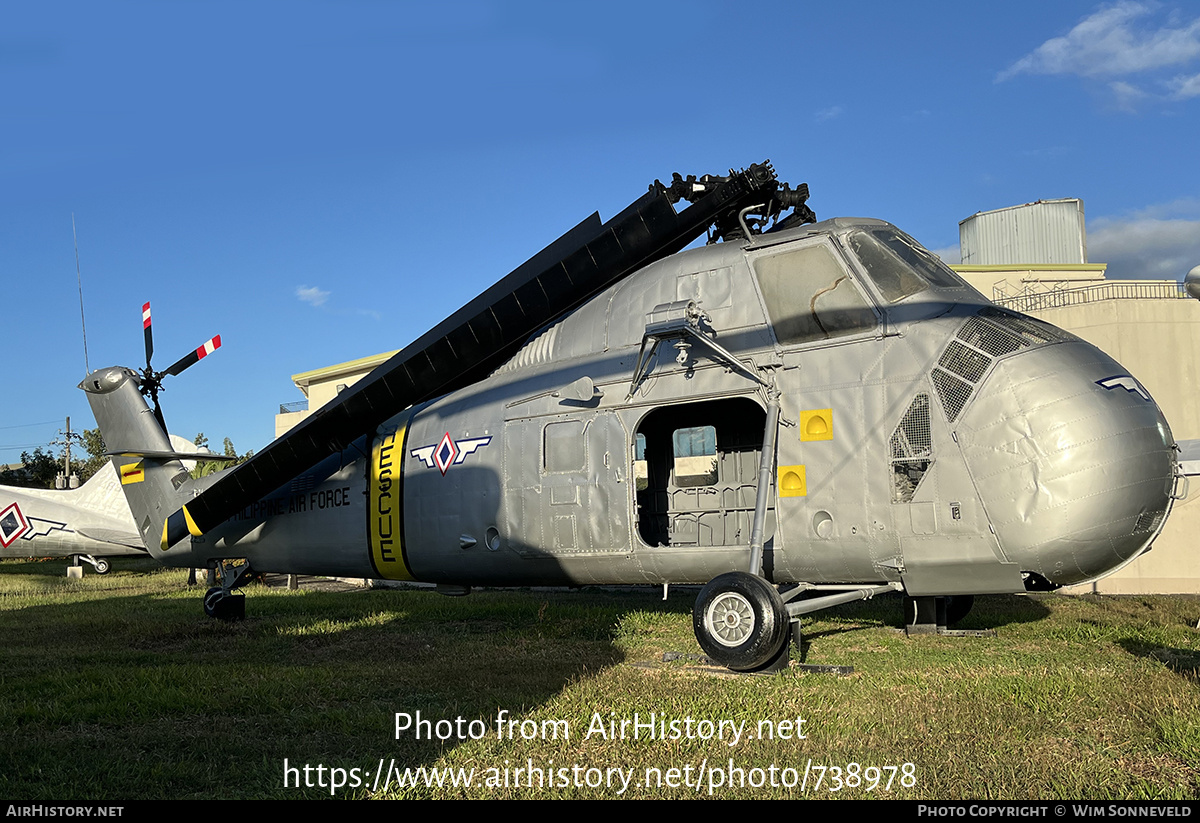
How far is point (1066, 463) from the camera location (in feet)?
23.6

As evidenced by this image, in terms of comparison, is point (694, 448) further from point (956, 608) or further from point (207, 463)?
point (207, 463)

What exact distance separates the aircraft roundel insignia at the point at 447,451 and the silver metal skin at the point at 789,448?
3 cm

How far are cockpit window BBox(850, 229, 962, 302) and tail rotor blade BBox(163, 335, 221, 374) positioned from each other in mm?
9861

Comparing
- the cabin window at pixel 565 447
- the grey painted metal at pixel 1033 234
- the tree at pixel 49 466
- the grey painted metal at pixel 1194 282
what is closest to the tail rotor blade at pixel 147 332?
the cabin window at pixel 565 447

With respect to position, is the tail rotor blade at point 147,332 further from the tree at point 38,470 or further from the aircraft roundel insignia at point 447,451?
the tree at point 38,470

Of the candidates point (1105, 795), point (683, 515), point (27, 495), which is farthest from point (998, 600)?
point (27, 495)

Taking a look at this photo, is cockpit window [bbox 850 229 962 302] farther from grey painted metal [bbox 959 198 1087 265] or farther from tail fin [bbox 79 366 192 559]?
grey painted metal [bbox 959 198 1087 265]

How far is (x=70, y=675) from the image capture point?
8.28 meters

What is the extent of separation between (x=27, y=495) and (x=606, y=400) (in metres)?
22.7

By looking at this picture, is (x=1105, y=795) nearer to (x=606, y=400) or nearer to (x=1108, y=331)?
(x=606, y=400)

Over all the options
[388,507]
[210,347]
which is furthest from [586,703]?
[210,347]

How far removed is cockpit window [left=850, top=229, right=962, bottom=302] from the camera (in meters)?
8.48

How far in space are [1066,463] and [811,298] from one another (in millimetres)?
2731

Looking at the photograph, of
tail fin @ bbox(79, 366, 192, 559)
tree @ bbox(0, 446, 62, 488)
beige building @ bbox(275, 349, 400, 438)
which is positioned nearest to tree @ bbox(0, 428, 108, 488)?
tree @ bbox(0, 446, 62, 488)
